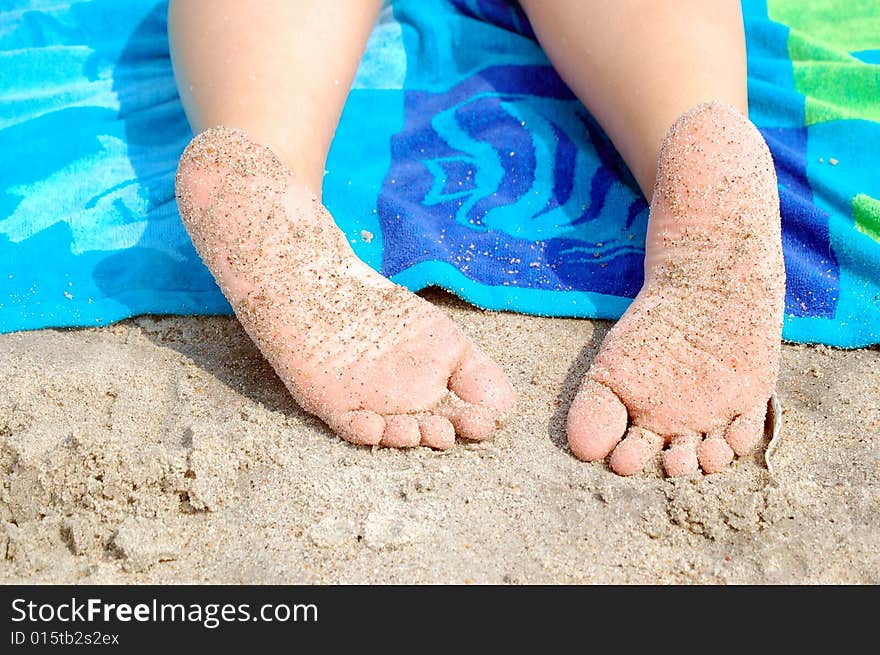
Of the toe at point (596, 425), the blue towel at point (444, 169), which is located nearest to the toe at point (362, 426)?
the toe at point (596, 425)

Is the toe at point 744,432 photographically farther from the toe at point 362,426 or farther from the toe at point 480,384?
the toe at point 362,426

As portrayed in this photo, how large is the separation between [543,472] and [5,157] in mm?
1033

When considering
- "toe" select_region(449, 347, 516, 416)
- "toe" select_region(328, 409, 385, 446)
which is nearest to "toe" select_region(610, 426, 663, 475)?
"toe" select_region(449, 347, 516, 416)

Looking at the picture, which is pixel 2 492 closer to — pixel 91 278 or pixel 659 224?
pixel 91 278

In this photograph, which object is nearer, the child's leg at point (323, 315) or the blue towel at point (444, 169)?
the child's leg at point (323, 315)

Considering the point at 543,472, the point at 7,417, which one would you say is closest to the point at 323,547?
the point at 543,472

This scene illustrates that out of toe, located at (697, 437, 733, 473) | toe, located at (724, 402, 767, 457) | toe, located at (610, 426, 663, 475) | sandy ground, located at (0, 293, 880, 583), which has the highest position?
toe, located at (724, 402, 767, 457)

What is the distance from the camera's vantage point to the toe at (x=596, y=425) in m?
1.07

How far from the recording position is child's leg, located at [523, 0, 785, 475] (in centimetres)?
106

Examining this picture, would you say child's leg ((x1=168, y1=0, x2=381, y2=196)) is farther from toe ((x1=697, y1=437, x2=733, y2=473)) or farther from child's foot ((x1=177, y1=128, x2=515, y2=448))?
toe ((x1=697, y1=437, x2=733, y2=473))

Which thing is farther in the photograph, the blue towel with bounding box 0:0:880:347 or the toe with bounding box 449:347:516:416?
the blue towel with bounding box 0:0:880:347

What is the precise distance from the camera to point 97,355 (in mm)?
1275

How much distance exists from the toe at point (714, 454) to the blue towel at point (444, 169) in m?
0.30

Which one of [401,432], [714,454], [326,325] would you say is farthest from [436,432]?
[714,454]
